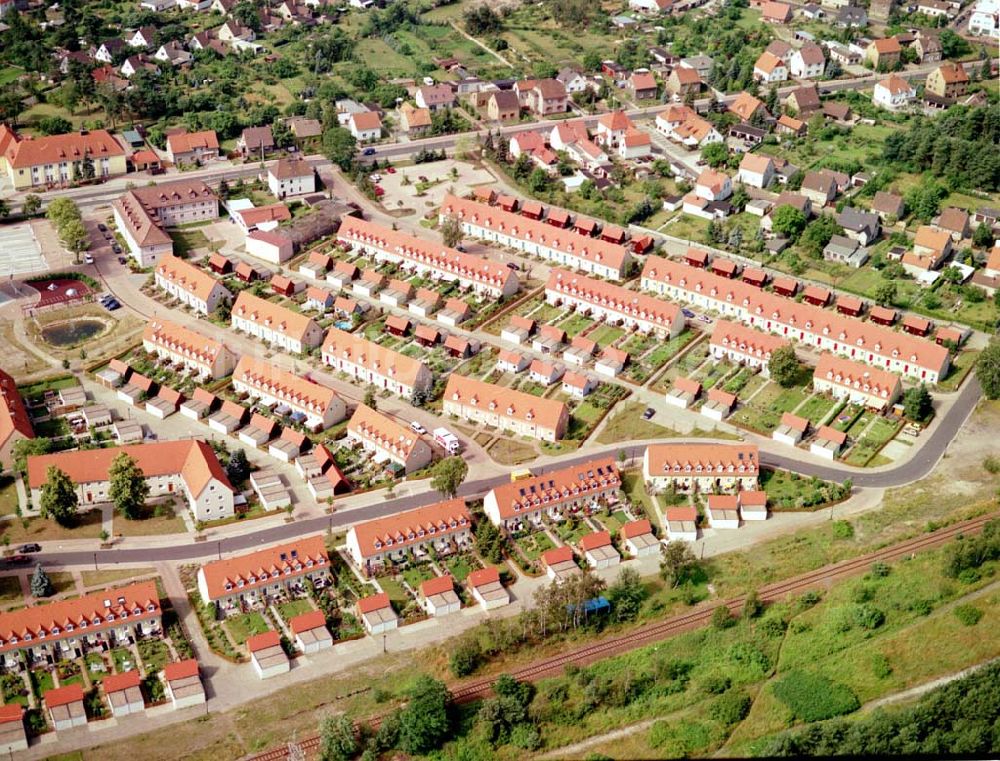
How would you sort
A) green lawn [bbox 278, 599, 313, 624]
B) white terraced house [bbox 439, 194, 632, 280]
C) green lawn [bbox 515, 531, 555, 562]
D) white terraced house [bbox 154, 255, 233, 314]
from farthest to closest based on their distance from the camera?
white terraced house [bbox 439, 194, 632, 280] → white terraced house [bbox 154, 255, 233, 314] → green lawn [bbox 515, 531, 555, 562] → green lawn [bbox 278, 599, 313, 624]

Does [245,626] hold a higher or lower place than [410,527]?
lower

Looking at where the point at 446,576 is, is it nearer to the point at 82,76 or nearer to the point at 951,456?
the point at 951,456

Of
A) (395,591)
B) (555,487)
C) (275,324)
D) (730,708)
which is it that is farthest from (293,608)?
(275,324)

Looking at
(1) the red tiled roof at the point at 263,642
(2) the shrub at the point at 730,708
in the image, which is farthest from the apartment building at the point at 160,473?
(2) the shrub at the point at 730,708

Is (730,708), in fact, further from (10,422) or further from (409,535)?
(10,422)

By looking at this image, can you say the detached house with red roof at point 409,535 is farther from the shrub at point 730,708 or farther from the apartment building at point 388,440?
the shrub at point 730,708

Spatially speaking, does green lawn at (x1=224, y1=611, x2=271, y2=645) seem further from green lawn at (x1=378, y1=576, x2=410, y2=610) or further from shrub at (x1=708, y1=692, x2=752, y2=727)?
shrub at (x1=708, y1=692, x2=752, y2=727)

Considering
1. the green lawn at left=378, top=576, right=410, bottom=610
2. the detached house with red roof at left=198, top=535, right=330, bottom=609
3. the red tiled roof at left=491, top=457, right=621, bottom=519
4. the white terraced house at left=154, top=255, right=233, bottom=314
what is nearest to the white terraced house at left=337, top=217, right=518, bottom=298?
the white terraced house at left=154, top=255, right=233, bottom=314
